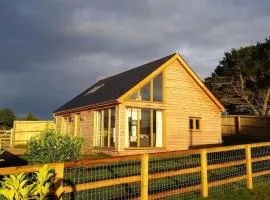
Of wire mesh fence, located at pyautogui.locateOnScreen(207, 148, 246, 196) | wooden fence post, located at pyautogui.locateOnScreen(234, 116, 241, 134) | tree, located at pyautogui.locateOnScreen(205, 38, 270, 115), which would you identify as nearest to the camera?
wire mesh fence, located at pyautogui.locateOnScreen(207, 148, 246, 196)

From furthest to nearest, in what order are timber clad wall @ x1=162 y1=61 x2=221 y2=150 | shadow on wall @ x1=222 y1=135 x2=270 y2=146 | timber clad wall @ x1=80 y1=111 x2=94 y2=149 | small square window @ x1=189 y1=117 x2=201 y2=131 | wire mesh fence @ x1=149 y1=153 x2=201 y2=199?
shadow on wall @ x1=222 y1=135 x2=270 y2=146 → small square window @ x1=189 y1=117 x2=201 y2=131 → timber clad wall @ x1=80 y1=111 x2=94 y2=149 → timber clad wall @ x1=162 y1=61 x2=221 y2=150 → wire mesh fence @ x1=149 y1=153 x2=201 y2=199

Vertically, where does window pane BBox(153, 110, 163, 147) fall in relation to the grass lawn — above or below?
above

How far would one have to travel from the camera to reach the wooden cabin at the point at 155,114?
23.6 metres

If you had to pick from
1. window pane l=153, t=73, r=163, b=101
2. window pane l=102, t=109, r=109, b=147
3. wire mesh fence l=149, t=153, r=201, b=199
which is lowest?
wire mesh fence l=149, t=153, r=201, b=199

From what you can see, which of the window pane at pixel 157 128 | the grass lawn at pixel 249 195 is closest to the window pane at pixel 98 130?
the window pane at pixel 157 128

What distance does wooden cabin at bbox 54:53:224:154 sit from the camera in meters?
23.6

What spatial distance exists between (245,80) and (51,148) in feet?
114

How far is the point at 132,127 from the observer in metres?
23.7

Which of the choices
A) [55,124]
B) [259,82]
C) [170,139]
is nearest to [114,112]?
[170,139]

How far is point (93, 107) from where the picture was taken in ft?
86.6

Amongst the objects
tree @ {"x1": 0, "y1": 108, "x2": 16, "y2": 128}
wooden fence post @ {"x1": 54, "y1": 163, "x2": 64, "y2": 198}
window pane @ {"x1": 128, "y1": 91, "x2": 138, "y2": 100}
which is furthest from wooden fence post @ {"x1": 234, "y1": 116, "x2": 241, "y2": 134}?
tree @ {"x1": 0, "y1": 108, "x2": 16, "y2": 128}

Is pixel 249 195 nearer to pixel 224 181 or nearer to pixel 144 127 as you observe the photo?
pixel 224 181

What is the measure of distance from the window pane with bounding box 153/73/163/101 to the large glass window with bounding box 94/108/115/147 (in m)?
2.99

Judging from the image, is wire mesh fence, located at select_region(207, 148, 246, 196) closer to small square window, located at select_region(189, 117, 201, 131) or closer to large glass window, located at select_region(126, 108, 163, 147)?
large glass window, located at select_region(126, 108, 163, 147)
